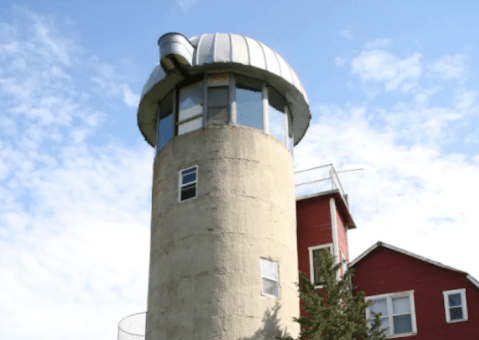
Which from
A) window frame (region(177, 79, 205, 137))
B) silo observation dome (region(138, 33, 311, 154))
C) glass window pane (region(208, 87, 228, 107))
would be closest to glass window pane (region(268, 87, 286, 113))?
silo observation dome (region(138, 33, 311, 154))

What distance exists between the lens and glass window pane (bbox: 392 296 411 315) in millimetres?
26469

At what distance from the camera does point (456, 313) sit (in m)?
25.5

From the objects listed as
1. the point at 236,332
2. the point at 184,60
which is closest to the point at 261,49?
the point at 184,60

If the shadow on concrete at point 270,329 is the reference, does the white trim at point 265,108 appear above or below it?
above

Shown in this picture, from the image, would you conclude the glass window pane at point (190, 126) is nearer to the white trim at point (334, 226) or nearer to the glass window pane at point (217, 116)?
the glass window pane at point (217, 116)

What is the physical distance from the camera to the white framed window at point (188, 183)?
26.3 meters

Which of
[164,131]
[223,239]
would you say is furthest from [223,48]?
[223,239]

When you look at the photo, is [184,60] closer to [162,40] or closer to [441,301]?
[162,40]

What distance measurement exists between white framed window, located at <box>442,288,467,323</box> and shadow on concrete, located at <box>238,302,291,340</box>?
6.59 meters

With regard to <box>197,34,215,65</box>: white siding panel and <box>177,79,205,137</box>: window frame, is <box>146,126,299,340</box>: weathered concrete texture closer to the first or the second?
<box>177,79,205,137</box>: window frame

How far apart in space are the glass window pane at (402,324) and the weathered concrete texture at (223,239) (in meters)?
4.24

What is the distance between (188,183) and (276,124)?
513 cm

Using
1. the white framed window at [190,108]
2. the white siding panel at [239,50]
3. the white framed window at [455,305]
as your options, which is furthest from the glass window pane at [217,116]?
the white framed window at [455,305]

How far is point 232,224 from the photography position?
2505 centimetres
